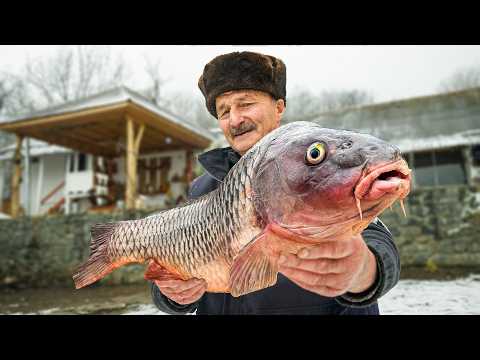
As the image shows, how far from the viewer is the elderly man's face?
1.66 metres

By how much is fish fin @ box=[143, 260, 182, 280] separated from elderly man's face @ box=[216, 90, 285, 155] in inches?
25.0

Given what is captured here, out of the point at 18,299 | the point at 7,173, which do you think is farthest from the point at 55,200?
the point at 18,299

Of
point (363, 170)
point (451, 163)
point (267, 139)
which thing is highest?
point (451, 163)

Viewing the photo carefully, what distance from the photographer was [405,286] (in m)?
5.42

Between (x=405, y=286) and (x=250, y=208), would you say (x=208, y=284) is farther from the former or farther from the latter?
(x=405, y=286)

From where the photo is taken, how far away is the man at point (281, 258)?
40.7 inches

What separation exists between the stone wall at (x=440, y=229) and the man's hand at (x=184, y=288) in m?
5.90

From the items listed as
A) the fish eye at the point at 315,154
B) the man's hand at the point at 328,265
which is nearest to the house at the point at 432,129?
the man's hand at the point at 328,265

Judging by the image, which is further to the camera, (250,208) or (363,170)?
(250,208)

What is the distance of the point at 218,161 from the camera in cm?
176

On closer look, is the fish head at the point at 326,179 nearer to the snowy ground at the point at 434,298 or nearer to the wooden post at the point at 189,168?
the snowy ground at the point at 434,298

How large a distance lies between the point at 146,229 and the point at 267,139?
2.15 feet

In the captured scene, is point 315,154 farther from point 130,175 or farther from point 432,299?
point 130,175

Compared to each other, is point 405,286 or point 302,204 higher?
point 302,204
